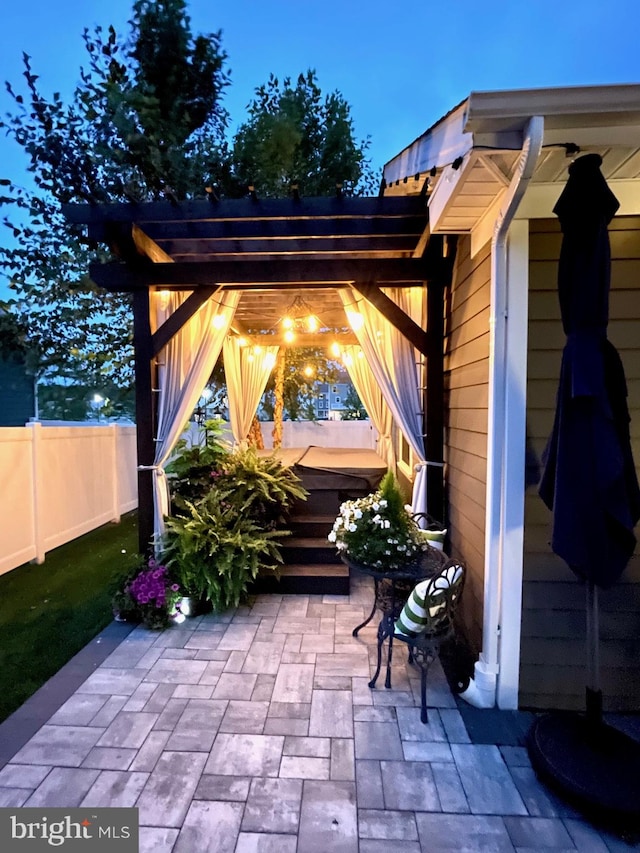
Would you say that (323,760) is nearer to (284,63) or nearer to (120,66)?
(120,66)

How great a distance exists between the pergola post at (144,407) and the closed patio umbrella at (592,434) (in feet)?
9.55

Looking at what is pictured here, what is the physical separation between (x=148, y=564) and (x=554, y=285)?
3230 millimetres

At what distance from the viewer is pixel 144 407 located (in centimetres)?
360

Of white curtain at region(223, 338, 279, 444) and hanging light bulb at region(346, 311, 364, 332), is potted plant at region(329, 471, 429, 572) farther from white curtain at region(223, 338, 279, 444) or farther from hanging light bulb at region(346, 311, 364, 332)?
white curtain at region(223, 338, 279, 444)

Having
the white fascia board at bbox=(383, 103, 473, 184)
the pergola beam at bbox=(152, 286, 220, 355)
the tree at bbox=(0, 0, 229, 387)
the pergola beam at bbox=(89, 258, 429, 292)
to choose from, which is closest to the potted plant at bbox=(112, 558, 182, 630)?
the pergola beam at bbox=(152, 286, 220, 355)

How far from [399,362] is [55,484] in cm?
394

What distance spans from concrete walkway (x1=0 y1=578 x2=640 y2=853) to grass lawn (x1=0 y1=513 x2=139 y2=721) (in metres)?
0.20

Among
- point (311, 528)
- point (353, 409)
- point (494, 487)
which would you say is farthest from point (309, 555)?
point (353, 409)

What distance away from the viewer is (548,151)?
186 cm

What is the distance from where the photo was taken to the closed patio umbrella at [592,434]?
64.1 inches

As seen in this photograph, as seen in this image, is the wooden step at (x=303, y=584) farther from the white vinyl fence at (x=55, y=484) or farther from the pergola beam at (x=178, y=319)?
the white vinyl fence at (x=55, y=484)

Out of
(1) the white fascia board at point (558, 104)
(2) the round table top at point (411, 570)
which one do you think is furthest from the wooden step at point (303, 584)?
(1) the white fascia board at point (558, 104)

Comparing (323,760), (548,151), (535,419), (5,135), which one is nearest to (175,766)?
(323,760)

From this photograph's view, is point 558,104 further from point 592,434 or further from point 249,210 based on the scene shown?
point 249,210
